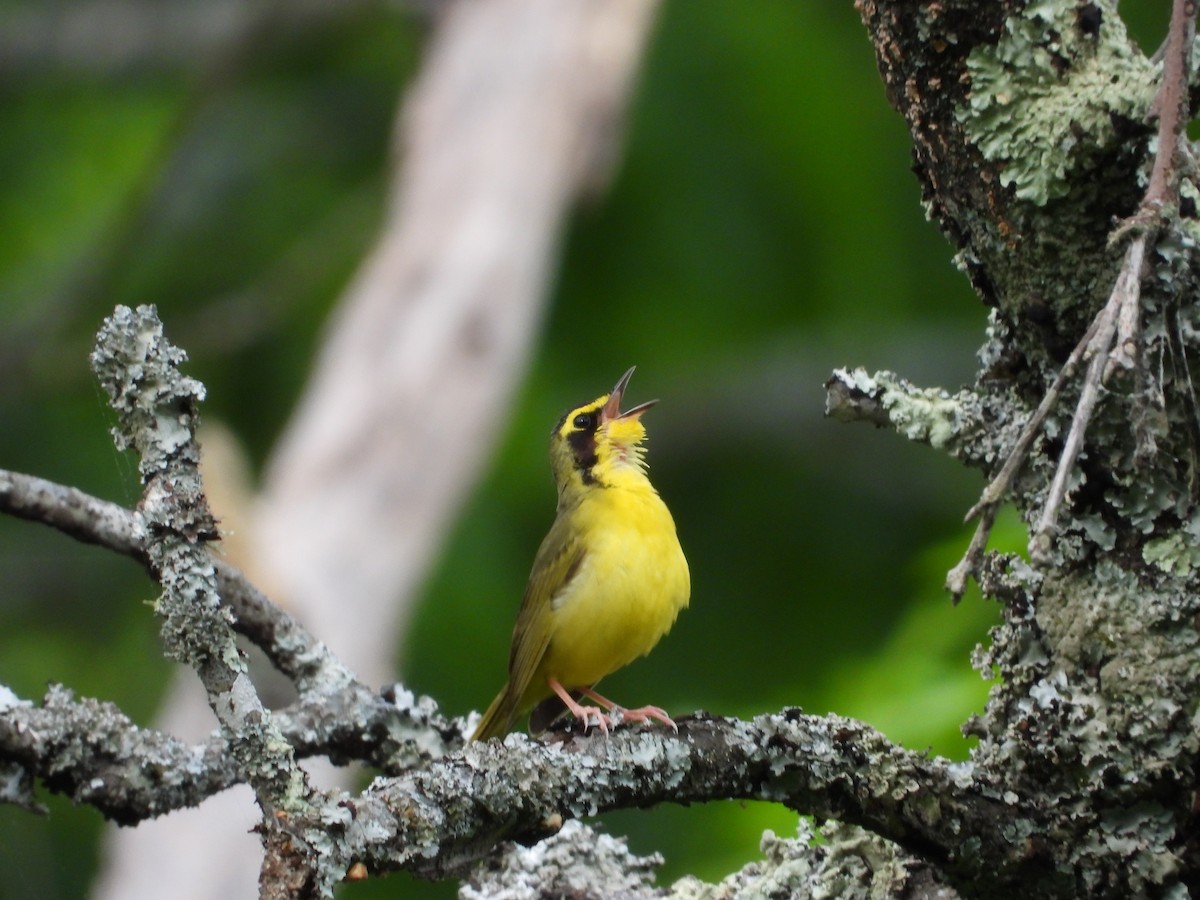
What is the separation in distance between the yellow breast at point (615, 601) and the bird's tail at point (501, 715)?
21 centimetres

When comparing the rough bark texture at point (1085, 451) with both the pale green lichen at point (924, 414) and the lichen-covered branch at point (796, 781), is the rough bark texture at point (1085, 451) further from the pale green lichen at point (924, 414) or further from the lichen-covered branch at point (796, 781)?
the pale green lichen at point (924, 414)

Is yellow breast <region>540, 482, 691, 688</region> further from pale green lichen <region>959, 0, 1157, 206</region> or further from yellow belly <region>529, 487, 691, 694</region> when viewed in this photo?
pale green lichen <region>959, 0, 1157, 206</region>

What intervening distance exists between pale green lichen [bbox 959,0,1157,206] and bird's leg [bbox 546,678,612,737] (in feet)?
3.66

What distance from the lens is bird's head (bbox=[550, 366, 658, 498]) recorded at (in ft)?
15.1

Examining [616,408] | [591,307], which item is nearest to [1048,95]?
[616,408]

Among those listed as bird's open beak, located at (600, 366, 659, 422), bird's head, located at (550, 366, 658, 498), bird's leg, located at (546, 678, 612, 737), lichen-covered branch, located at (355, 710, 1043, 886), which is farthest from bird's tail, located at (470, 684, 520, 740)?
lichen-covered branch, located at (355, 710, 1043, 886)

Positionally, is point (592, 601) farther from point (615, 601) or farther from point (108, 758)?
point (108, 758)

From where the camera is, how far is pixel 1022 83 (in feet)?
7.99

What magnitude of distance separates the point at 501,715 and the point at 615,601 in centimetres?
41

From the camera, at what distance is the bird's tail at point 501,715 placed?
3.90 metres

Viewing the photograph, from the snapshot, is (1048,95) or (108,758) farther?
(108,758)

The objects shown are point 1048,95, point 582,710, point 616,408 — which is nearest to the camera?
point 1048,95

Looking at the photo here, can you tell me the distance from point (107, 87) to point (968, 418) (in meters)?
10.1

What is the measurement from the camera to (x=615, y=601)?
13.1ft
